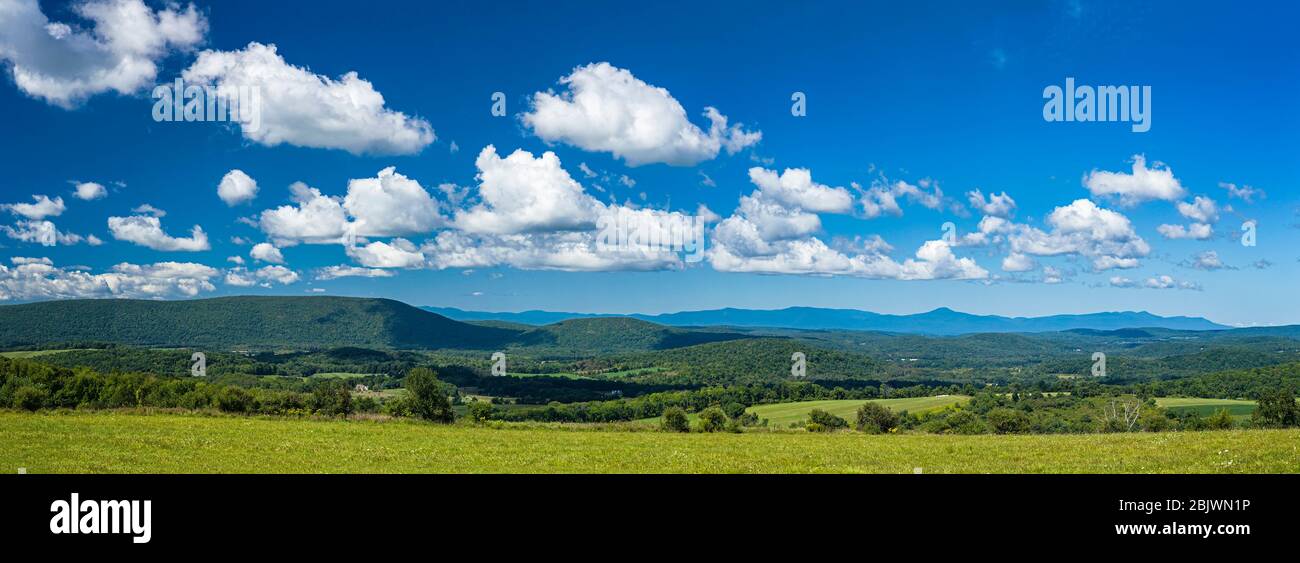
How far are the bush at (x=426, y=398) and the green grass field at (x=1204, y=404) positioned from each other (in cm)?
9049

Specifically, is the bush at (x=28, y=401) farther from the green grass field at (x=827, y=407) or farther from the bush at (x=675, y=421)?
the green grass field at (x=827, y=407)

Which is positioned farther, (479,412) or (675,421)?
(479,412)

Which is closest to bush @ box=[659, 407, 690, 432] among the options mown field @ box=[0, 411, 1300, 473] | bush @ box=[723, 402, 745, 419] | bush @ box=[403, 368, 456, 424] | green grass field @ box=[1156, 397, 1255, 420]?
mown field @ box=[0, 411, 1300, 473]

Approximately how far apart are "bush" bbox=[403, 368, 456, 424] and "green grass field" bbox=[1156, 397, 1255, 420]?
9049 cm

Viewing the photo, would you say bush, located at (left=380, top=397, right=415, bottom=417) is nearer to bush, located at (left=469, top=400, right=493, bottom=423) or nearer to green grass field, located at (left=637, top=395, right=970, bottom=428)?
bush, located at (left=469, top=400, right=493, bottom=423)

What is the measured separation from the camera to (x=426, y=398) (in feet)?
150

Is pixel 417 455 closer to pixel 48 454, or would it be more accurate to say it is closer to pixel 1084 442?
pixel 48 454

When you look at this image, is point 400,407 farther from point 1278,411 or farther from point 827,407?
point 827,407

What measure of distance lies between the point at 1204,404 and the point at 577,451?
111145mm

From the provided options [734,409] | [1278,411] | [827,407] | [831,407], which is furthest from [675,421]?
[734,409]

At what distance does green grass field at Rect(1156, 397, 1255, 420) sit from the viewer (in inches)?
3604

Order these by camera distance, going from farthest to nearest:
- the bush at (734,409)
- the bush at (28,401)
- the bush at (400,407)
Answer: the bush at (734,409) < the bush at (400,407) < the bush at (28,401)

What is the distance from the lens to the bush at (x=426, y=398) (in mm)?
45150

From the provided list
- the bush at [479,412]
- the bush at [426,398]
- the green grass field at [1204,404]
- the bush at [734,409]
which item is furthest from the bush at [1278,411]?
the bush at [734,409]
